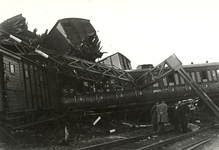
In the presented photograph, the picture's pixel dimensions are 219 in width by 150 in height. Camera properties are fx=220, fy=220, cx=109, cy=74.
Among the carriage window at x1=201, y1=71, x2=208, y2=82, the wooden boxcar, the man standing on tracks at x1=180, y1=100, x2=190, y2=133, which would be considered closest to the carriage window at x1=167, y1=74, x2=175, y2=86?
the carriage window at x1=201, y1=71, x2=208, y2=82

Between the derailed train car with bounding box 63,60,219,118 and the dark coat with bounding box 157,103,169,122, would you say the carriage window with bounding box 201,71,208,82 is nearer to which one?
the derailed train car with bounding box 63,60,219,118

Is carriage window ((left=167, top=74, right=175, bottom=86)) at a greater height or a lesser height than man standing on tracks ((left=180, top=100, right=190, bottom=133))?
greater

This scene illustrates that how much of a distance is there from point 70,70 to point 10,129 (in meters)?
4.76

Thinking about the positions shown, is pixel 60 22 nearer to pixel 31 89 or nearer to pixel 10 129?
pixel 31 89

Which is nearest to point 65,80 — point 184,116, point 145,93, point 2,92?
point 145,93

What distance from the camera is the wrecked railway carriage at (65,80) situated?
33.0 feet

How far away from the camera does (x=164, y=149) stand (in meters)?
7.20

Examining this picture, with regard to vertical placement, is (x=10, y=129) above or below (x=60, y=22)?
below

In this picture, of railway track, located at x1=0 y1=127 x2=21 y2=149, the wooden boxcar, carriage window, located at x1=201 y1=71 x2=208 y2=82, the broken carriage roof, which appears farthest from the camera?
carriage window, located at x1=201 y1=71 x2=208 y2=82

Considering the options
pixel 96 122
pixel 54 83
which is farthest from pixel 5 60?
pixel 96 122

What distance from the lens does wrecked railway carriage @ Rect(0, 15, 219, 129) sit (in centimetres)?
1005

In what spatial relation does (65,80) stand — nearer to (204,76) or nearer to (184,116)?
(184,116)

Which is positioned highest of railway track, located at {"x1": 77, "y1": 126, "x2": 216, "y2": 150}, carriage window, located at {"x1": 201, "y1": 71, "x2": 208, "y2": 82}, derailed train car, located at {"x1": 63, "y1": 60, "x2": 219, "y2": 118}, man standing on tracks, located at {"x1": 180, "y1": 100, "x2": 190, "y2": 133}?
carriage window, located at {"x1": 201, "y1": 71, "x2": 208, "y2": 82}

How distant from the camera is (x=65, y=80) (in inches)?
589
